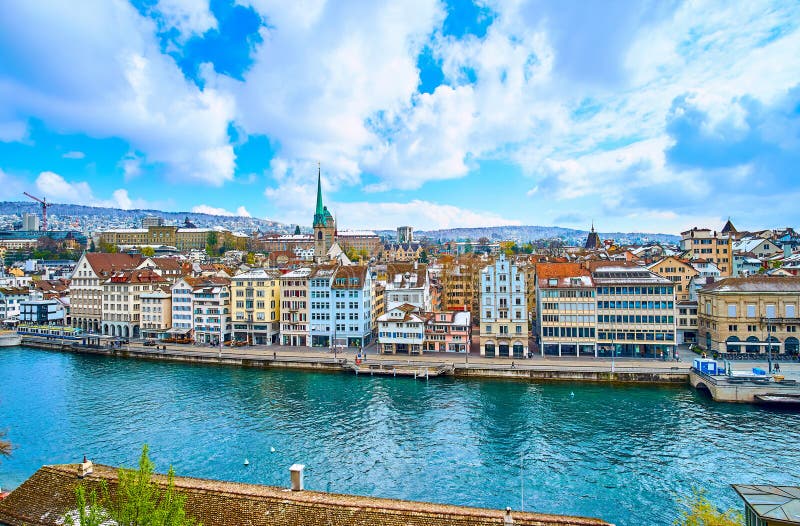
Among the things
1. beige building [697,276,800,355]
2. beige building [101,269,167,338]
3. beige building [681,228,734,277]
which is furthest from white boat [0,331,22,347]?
beige building [681,228,734,277]

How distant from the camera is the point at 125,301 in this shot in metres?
89.2

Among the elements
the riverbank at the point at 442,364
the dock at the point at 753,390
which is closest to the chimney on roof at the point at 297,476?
the riverbank at the point at 442,364

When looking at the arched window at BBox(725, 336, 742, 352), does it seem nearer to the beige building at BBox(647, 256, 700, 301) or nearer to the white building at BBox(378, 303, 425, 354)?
the beige building at BBox(647, 256, 700, 301)

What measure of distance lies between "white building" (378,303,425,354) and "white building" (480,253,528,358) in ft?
26.9

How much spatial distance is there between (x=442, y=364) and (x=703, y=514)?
135 ft

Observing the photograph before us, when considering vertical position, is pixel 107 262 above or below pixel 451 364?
above

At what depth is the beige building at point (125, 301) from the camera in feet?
291

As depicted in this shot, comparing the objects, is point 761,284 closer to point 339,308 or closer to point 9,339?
point 339,308

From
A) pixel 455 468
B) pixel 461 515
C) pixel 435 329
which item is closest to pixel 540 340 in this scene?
pixel 435 329

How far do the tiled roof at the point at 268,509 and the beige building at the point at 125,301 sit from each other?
72.9 meters

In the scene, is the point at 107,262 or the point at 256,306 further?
the point at 107,262

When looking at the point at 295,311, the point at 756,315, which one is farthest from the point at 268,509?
the point at 756,315

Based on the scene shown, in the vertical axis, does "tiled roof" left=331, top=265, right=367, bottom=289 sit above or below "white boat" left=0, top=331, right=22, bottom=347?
above

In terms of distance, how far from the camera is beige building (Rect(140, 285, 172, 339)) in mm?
85875
